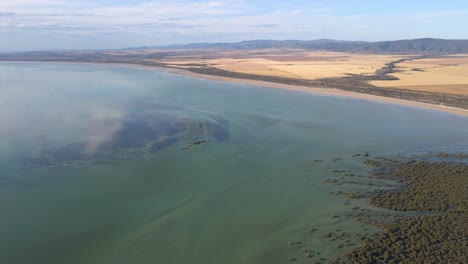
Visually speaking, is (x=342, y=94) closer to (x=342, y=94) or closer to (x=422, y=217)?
(x=342, y=94)

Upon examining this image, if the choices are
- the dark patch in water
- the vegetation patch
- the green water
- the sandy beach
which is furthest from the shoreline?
the dark patch in water

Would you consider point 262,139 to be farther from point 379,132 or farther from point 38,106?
point 38,106

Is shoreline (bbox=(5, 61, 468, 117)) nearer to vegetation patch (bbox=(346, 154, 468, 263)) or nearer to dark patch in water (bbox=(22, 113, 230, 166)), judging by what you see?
vegetation patch (bbox=(346, 154, 468, 263))

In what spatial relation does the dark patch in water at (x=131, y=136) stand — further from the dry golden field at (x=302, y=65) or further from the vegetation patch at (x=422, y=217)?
the dry golden field at (x=302, y=65)

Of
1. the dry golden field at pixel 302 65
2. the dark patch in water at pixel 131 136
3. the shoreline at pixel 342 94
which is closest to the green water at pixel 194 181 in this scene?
the dark patch in water at pixel 131 136

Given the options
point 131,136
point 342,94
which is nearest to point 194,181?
point 131,136
